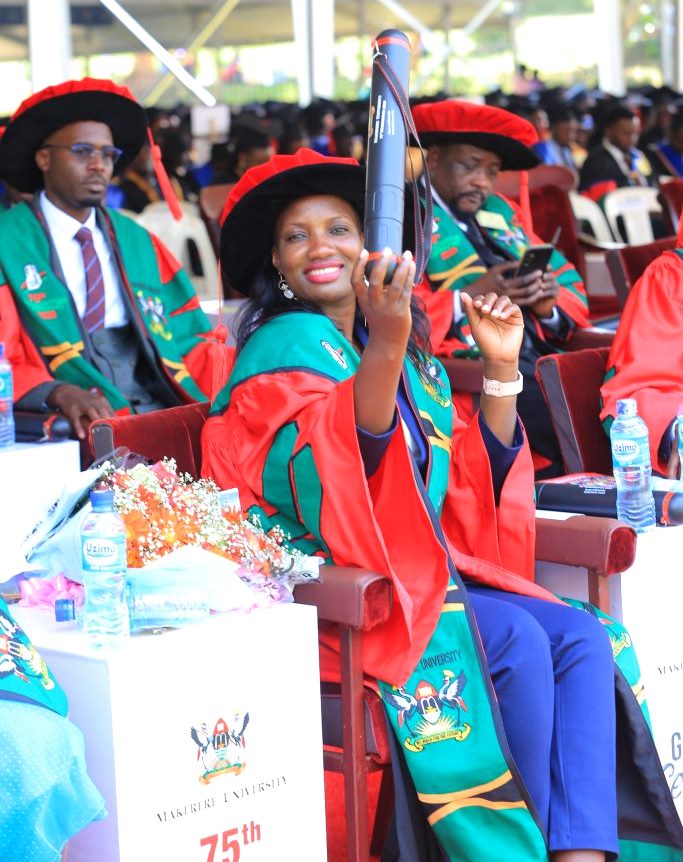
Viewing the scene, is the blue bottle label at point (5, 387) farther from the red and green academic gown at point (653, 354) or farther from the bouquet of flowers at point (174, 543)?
the red and green academic gown at point (653, 354)

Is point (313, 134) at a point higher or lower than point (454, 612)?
higher

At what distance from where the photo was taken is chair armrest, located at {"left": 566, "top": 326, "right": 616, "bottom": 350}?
16.5 feet

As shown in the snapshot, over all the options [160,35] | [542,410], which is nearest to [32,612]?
[542,410]

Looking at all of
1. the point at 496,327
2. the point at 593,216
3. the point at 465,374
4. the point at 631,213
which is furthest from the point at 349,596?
the point at 631,213

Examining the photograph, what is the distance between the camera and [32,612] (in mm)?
2643

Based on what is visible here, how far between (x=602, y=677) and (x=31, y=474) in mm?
1770

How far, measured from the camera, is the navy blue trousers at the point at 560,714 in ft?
8.79

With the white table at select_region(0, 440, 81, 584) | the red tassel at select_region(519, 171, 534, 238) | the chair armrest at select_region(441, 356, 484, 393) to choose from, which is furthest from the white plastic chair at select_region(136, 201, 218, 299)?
the white table at select_region(0, 440, 81, 584)

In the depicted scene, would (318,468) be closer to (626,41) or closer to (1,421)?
(1,421)

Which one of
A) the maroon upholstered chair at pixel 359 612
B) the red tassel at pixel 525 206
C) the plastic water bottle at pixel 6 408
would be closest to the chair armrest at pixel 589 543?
the maroon upholstered chair at pixel 359 612

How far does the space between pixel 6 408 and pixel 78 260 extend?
78 cm

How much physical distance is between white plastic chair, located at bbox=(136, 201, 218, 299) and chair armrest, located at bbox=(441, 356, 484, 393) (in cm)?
287

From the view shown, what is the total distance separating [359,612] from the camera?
2.57 m

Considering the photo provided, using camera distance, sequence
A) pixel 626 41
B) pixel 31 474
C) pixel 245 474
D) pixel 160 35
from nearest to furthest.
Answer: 1. pixel 245 474
2. pixel 31 474
3. pixel 160 35
4. pixel 626 41
